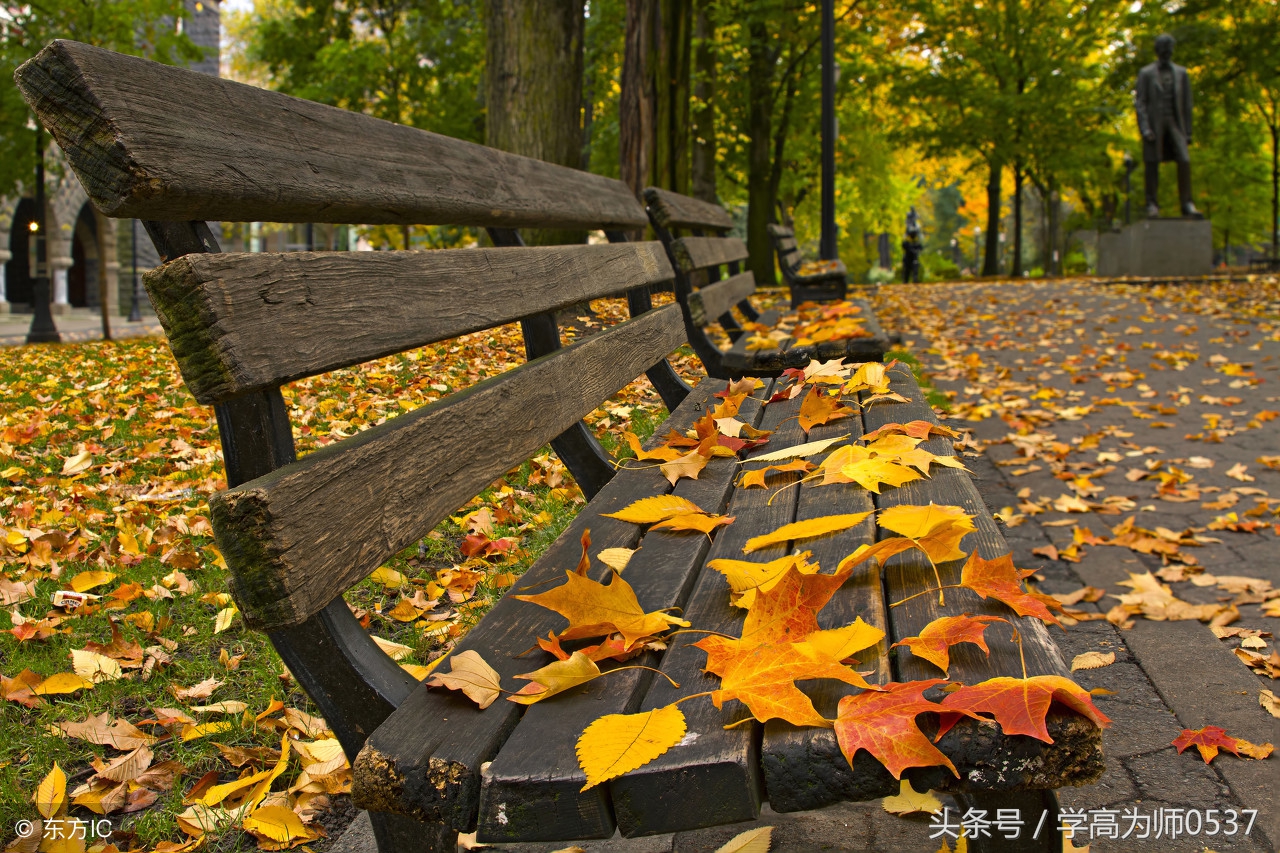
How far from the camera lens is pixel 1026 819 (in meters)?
1.06

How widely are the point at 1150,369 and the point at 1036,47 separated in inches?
723

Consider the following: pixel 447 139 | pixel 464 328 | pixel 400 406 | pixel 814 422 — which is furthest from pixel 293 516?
pixel 400 406

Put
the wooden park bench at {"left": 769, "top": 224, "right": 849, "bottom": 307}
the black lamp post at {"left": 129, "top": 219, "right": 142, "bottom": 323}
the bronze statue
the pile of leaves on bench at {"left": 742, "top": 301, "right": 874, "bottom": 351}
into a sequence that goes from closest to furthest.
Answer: the pile of leaves on bench at {"left": 742, "top": 301, "right": 874, "bottom": 351} → the wooden park bench at {"left": 769, "top": 224, "right": 849, "bottom": 307} → the bronze statue → the black lamp post at {"left": 129, "top": 219, "right": 142, "bottom": 323}

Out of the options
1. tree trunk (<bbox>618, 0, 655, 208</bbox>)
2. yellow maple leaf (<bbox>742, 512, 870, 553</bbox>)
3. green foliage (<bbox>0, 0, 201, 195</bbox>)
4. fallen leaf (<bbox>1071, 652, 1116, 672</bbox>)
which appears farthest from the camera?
green foliage (<bbox>0, 0, 201, 195</bbox>)

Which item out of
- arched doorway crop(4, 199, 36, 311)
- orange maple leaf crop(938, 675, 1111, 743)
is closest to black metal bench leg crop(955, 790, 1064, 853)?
orange maple leaf crop(938, 675, 1111, 743)

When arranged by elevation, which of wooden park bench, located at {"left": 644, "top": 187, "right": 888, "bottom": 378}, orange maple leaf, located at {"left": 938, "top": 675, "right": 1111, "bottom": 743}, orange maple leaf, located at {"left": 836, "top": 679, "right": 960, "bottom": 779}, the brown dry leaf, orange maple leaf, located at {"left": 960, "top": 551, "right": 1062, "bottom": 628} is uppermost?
wooden park bench, located at {"left": 644, "top": 187, "right": 888, "bottom": 378}

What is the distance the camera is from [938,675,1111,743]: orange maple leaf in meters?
0.92

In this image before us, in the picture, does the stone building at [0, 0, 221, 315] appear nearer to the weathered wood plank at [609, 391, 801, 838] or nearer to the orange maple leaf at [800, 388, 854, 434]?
the orange maple leaf at [800, 388, 854, 434]

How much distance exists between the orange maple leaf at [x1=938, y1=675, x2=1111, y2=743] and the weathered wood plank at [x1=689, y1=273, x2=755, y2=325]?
7.83 ft

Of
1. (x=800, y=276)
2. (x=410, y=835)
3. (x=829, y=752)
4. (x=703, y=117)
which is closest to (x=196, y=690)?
(x=410, y=835)

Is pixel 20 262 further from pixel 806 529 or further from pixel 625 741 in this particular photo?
pixel 625 741

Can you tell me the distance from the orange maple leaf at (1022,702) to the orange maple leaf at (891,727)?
26 mm

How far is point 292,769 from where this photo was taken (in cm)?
194

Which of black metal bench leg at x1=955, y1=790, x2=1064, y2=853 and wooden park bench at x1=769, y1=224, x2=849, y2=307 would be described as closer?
black metal bench leg at x1=955, y1=790, x2=1064, y2=853
